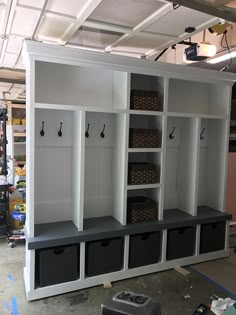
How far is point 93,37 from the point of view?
349cm

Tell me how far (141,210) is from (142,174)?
0.42m

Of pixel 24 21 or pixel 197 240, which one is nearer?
pixel 24 21

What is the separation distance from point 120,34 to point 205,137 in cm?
183

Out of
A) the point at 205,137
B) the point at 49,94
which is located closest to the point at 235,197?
the point at 205,137

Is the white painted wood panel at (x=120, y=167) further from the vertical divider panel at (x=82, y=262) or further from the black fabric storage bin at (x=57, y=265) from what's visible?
the black fabric storage bin at (x=57, y=265)

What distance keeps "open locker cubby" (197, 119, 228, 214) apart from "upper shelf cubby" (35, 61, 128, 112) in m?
1.45

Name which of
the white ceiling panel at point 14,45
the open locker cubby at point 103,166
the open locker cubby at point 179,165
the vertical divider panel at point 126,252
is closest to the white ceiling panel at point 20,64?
the white ceiling panel at point 14,45

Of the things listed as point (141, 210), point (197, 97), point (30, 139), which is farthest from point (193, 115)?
point (30, 139)

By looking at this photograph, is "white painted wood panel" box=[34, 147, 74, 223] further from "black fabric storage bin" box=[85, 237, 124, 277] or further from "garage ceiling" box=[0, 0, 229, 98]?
"garage ceiling" box=[0, 0, 229, 98]

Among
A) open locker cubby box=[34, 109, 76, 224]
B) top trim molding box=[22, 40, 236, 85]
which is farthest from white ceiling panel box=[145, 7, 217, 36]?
open locker cubby box=[34, 109, 76, 224]

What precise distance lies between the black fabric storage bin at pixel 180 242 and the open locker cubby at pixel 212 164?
387 mm

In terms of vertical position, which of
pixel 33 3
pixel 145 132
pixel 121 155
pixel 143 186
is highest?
pixel 33 3

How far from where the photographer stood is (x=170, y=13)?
2.72 meters

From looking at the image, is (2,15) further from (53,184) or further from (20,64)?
(20,64)
